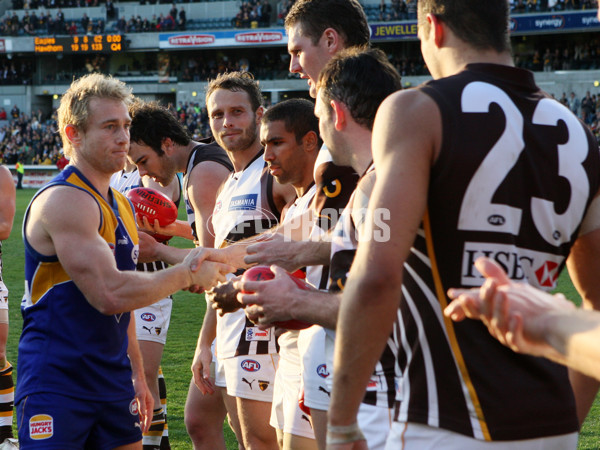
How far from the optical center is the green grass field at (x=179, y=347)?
19.7 feet

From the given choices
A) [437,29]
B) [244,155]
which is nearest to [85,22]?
[244,155]

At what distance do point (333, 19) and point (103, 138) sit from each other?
1.37 meters

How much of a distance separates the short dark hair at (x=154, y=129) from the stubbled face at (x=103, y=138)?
69.5 inches

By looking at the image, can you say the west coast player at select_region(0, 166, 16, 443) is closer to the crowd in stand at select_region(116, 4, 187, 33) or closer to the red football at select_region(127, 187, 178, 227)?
the red football at select_region(127, 187, 178, 227)

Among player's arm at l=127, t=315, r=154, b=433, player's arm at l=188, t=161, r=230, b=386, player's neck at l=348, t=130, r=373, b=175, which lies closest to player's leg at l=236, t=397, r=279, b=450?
player's arm at l=188, t=161, r=230, b=386

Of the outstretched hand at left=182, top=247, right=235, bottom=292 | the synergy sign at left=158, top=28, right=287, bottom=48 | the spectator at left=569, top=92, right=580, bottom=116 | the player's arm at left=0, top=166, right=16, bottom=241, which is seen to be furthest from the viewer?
the synergy sign at left=158, top=28, right=287, bottom=48

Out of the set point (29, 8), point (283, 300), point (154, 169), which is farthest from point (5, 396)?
point (29, 8)

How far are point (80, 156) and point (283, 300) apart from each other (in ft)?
5.11

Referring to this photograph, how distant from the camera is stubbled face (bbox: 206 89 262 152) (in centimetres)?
471

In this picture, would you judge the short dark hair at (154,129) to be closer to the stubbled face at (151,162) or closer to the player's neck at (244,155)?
the stubbled face at (151,162)

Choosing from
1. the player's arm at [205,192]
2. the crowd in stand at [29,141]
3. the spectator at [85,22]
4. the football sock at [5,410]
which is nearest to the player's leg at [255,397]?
the player's arm at [205,192]

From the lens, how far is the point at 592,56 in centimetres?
3778

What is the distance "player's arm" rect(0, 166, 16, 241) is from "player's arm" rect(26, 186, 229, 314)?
2741 mm

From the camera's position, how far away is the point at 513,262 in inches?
83.4
